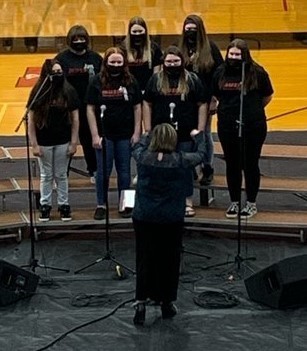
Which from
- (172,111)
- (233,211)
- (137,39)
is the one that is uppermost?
(137,39)

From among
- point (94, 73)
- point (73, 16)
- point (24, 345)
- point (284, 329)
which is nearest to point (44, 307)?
point (24, 345)

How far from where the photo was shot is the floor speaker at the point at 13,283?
779 centimetres

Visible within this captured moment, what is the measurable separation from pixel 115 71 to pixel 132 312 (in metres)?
2.25

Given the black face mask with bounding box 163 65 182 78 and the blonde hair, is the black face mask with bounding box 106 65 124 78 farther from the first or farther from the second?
the blonde hair

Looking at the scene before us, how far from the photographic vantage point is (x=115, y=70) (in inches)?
342

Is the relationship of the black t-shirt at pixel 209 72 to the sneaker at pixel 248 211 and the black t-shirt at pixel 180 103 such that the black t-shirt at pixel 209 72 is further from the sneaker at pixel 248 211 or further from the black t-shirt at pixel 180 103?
the sneaker at pixel 248 211

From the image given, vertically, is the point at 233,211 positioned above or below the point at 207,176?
below

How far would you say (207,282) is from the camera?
8.32 metres

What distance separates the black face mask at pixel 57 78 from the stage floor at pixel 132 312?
5.26 feet

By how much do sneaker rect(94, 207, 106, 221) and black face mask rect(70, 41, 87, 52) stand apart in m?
1.54

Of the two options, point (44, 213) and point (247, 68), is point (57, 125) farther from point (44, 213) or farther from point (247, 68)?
point (247, 68)

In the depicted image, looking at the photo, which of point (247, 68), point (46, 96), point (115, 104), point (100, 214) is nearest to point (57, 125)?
point (46, 96)

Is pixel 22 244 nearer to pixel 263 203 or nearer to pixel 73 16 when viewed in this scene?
pixel 263 203

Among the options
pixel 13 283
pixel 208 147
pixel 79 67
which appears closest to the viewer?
pixel 13 283
